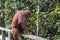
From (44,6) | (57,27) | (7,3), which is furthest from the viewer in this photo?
(7,3)

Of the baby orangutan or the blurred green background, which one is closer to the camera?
the baby orangutan

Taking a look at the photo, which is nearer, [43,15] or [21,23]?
[21,23]

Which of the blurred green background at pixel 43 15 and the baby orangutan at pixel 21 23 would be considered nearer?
the baby orangutan at pixel 21 23

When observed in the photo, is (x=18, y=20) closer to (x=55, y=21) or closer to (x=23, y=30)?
(x=23, y=30)

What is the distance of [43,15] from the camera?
21.0ft

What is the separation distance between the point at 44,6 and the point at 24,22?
235 cm

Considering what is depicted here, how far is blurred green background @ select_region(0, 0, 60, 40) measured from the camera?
6254mm

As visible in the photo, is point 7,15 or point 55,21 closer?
point 55,21

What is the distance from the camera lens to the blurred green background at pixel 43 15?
6254 millimetres

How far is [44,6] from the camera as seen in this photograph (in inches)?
271

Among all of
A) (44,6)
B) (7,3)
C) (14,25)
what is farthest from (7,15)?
(14,25)

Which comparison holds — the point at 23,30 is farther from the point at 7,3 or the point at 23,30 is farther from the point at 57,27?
the point at 7,3

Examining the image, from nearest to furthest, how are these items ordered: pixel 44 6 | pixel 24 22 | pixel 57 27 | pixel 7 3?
pixel 24 22 → pixel 57 27 → pixel 44 6 → pixel 7 3

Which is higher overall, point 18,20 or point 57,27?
point 18,20
